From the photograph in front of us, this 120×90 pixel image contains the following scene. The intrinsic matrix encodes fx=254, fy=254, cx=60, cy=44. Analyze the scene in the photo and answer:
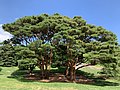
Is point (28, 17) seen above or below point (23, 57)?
above

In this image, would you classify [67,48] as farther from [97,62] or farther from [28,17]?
[28,17]

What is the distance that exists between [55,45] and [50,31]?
8.93 feet

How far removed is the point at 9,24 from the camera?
3544 centimetres

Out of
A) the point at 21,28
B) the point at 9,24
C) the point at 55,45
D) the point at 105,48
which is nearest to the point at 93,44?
the point at 105,48

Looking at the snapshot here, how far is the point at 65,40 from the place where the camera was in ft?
98.8

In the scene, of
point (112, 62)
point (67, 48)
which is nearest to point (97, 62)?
point (112, 62)

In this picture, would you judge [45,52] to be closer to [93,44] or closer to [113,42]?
[93,44]

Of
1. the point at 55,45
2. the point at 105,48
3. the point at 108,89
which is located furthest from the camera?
the point at 55,45

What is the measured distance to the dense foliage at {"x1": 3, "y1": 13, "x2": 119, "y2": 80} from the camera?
29.6m

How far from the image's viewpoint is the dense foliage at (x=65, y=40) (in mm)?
29594

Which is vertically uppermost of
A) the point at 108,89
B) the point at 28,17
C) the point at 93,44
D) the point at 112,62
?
the point at 28,17

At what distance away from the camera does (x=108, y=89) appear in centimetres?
2547

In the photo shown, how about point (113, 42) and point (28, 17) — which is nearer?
point (113, 42)

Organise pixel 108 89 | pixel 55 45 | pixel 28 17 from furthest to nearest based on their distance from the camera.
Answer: pixel 28 17, pixel 55 45, pixel 108 89
